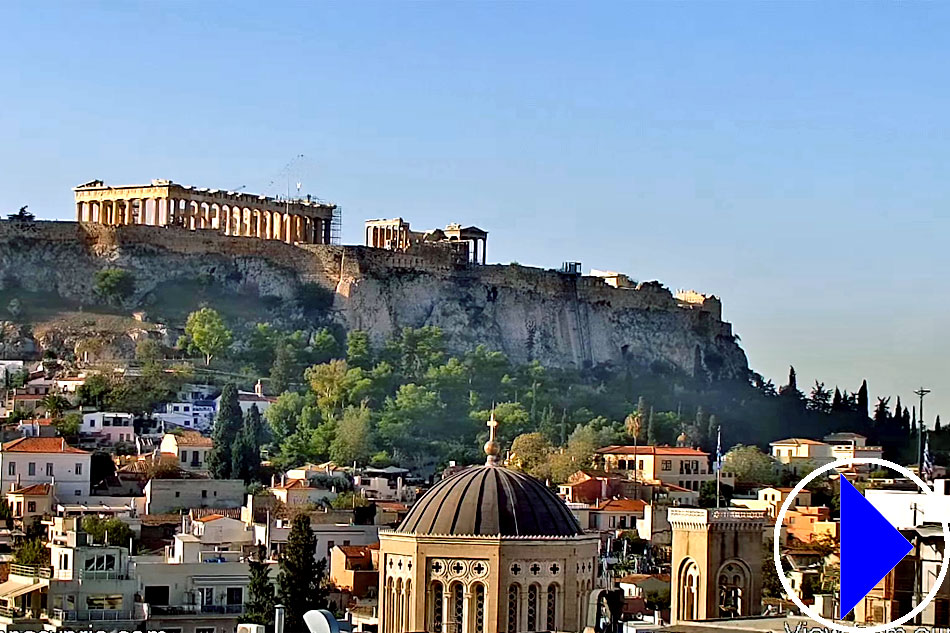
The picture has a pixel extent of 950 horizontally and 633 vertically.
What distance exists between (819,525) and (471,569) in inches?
1386

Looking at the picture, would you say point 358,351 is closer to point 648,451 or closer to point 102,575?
point 648,451

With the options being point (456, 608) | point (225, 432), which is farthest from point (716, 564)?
point (225, 432)

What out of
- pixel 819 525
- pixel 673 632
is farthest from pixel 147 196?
pixel 673 632

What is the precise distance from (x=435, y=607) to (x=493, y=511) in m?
1.35

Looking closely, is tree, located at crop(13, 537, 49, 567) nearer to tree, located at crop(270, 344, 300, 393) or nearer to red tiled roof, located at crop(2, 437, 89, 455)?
red tiled roof, located at crop(2, 437, 89, 455)

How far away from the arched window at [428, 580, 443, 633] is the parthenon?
64.9 m

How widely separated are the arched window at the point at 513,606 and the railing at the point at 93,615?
322 inches

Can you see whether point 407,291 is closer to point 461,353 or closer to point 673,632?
point 461,353

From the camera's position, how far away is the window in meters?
41.4

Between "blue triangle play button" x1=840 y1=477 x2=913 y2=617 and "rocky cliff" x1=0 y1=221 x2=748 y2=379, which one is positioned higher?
"rocky cliff" x1=0 y1=221 x2=748 y2=379

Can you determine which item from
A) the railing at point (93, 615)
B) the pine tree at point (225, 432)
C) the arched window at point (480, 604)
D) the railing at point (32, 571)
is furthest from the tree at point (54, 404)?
the arched window at point (480, 604)

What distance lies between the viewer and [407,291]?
319 ft

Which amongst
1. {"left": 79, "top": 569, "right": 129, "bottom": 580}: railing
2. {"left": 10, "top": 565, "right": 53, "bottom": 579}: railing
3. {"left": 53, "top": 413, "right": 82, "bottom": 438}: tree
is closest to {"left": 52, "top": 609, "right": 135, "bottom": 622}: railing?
{"left": 79, "top": 569, "right": 129, "bottom": 580}: railing

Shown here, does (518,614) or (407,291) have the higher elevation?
(407,291)
